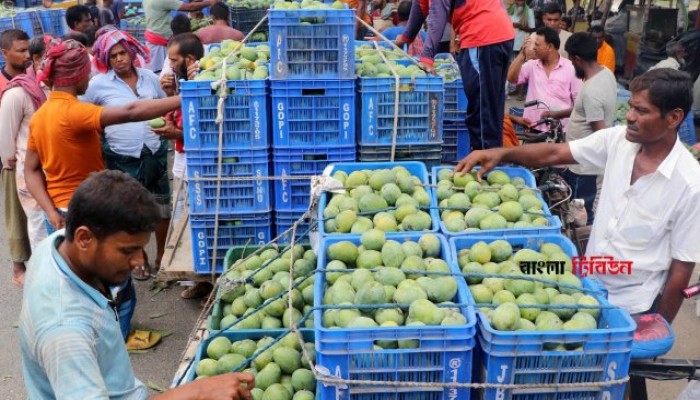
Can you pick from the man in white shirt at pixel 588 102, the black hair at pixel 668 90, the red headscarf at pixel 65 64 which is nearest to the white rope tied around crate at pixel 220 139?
the red headscarf at pixel 65 64

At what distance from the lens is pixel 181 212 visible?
5.81 meters

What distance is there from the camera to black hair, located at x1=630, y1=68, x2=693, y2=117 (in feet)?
9.69

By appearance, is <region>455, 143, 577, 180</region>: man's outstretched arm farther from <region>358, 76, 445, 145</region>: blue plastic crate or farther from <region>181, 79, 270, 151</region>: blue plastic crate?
<region>181, 79, 270, 151</region>: blue plastic crate

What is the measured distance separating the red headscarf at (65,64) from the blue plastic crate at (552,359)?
9.68 ft

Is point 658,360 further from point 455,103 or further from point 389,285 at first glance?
point 455,103

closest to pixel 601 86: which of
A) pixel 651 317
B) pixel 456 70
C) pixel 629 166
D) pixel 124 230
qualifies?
pixel 456 70

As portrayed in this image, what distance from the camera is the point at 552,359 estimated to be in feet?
7.45

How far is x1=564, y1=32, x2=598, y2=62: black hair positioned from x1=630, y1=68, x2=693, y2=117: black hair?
2718 millimetres

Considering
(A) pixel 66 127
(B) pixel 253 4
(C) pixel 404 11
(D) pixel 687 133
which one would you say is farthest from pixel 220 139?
(C) pixel 404 11

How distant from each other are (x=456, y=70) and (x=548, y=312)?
369cm

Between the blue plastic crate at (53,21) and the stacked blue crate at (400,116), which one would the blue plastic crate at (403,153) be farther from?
the blue plastic crate at (53,21)

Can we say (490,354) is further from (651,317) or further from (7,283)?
(7,283)

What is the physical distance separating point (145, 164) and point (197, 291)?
1178 millimetres

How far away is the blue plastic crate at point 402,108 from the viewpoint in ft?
13.7
